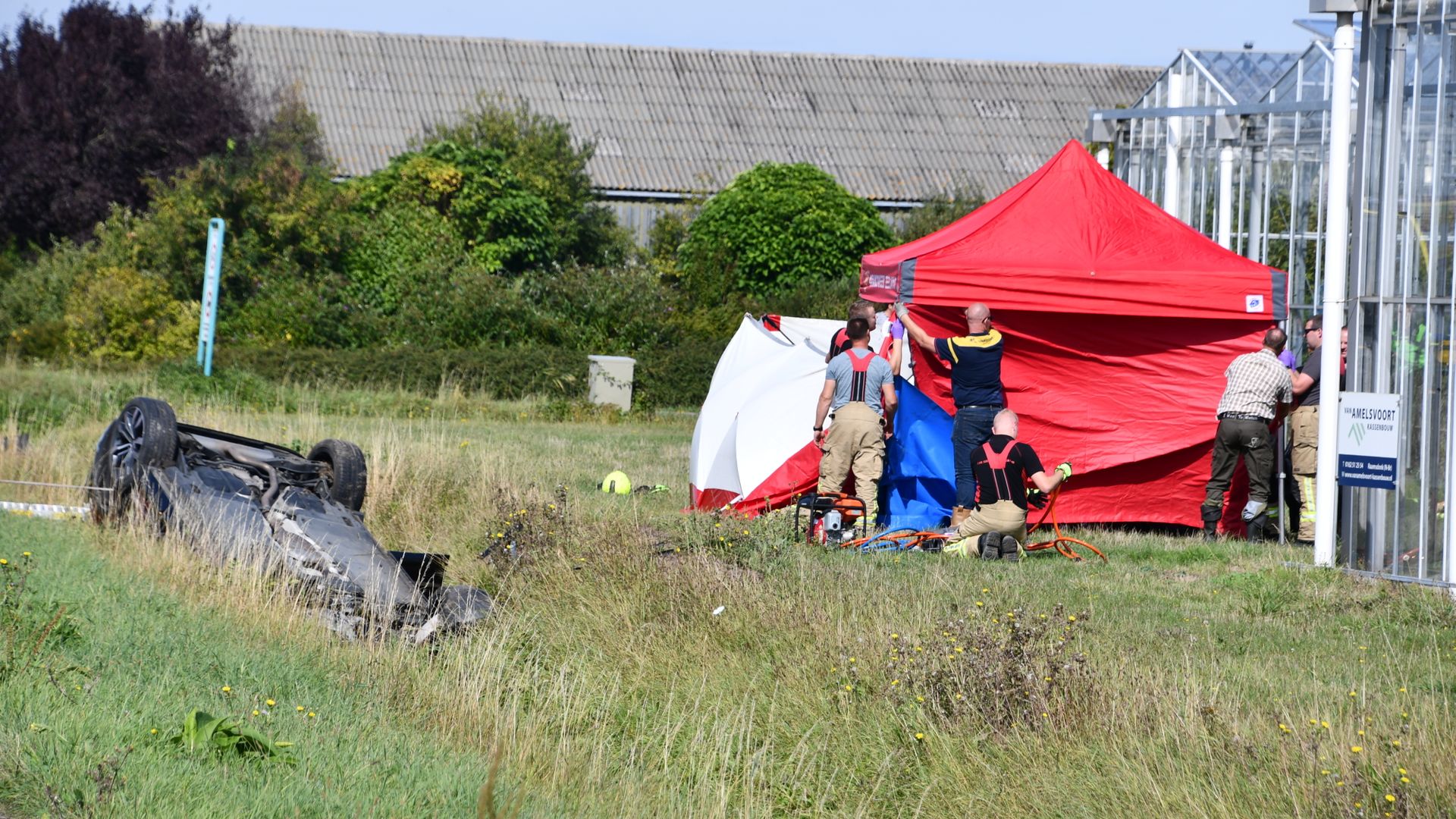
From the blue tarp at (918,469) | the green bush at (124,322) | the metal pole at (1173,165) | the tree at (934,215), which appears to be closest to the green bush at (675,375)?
the green bush at (124,322)

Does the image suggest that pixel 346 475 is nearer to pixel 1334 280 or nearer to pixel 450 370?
pixel 1334 280

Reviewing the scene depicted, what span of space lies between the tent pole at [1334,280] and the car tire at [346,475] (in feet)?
21.3

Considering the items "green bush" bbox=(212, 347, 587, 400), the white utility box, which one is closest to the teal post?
"green bush" bbox=(212, 347, 587, 400)

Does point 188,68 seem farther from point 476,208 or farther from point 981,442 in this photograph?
point 981,442

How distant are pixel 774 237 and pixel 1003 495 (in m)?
20.4

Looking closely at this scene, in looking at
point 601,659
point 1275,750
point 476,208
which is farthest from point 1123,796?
point 476,208

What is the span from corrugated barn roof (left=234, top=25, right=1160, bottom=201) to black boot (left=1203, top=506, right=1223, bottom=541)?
79.1ft

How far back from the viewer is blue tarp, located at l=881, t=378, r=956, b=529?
11578 millimetres

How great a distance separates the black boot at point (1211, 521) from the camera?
1170cm

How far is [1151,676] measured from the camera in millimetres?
6574

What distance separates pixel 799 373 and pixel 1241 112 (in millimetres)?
6352

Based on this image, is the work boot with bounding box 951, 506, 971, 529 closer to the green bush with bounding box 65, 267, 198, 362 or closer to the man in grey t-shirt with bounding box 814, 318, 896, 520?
the man in grey t-shirt with bounding box 814, 318, 896, 520

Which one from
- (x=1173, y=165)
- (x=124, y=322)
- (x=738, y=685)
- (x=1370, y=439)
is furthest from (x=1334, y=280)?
(x=124, y=322)

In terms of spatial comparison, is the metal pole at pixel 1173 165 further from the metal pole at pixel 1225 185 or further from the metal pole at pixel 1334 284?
the metal pole at pixel 1334 284
